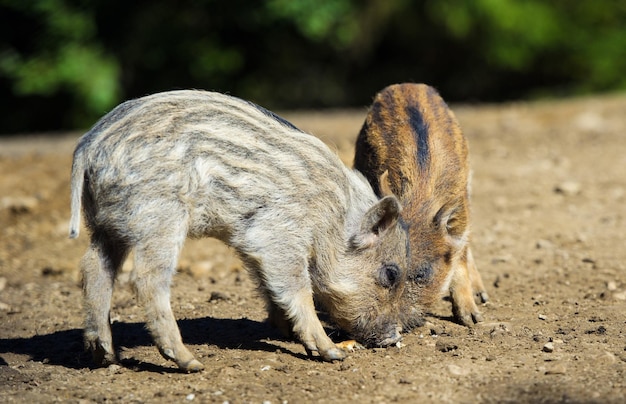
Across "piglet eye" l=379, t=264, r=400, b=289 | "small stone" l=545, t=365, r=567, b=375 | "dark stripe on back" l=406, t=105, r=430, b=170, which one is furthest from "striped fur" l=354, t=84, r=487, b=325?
"small stone" l=545, t=365, r=567, b=375

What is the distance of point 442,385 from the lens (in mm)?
4305

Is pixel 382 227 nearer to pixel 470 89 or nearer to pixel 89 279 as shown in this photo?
pixel 89 279

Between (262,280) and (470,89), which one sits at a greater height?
(470,89)

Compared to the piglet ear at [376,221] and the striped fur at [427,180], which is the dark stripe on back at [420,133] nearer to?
the striped fur at [427,180]

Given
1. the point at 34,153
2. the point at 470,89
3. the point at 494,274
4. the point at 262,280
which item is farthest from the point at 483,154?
the point at 470,89

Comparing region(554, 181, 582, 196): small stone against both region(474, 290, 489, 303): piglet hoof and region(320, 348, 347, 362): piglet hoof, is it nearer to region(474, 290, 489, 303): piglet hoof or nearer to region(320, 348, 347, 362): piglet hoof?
region(474, 290, 489, 303): piglet hoof

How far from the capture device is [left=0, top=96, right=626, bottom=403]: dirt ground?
4363 millimetres

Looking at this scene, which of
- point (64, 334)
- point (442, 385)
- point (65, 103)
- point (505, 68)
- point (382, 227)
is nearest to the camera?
point (442, 385)

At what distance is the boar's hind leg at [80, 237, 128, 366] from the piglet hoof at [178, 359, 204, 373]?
459mm

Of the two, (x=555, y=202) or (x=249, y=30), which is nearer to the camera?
(x=555, y=202)

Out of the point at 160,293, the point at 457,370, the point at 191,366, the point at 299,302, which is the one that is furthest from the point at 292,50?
the point at 457,370

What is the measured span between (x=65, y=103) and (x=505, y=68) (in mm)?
7062

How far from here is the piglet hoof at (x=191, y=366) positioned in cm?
460

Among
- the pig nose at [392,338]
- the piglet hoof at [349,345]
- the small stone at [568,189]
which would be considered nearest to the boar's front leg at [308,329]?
the piglet hoof at [349,345]
